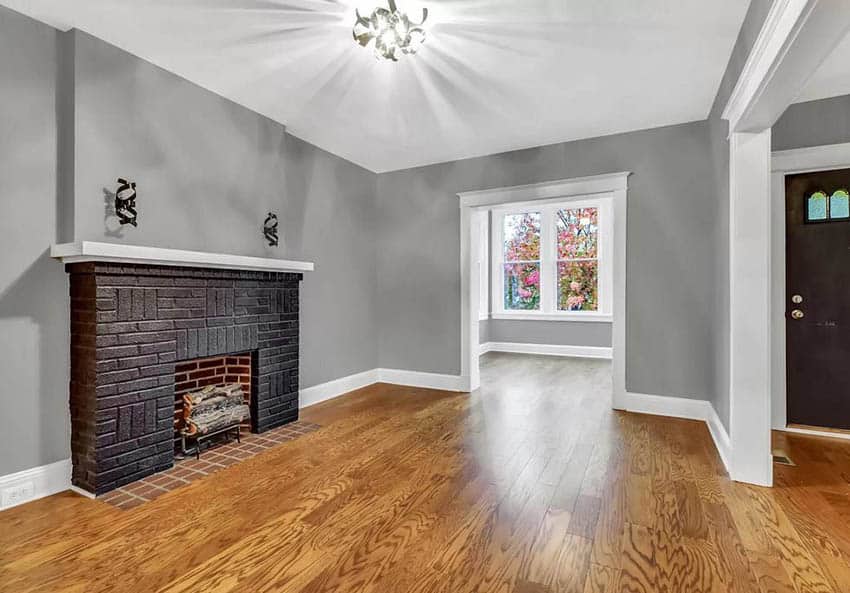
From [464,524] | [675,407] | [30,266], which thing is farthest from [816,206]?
[30,266]

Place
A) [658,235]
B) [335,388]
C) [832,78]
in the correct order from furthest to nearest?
1. [335,388]
2. [658,235]
3. [832,78]

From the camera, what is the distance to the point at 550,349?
7.32 m

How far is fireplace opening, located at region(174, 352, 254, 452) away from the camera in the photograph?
2959 mm

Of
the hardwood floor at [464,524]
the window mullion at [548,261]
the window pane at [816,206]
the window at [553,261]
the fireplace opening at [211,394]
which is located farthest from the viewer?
the window mullion at [548,261]

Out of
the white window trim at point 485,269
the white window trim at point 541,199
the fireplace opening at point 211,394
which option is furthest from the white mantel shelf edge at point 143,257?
the white window trim at point 485,269

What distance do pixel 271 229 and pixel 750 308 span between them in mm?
3475

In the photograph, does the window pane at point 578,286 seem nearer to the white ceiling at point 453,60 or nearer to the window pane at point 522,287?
the window pane at point 522,287

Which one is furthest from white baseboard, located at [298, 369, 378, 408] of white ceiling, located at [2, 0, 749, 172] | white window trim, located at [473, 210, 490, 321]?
white window trim, located at [473, 210, 490, 321]

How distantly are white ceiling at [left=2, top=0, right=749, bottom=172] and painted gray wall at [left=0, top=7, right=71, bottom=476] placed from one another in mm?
281

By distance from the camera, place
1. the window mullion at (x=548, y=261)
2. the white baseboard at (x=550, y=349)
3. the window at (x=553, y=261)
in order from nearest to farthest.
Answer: the white baseboard at (x=550, y=349) → the window at (x=553, y=261) → the window mullion at (x=548, y=261)

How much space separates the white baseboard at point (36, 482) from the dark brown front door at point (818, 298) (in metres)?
4.98

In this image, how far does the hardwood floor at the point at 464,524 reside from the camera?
1.67m

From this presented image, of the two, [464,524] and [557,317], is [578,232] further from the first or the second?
→ [464,524]

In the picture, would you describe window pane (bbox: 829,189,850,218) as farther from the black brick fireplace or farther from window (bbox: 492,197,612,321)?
the black brick fireplace
